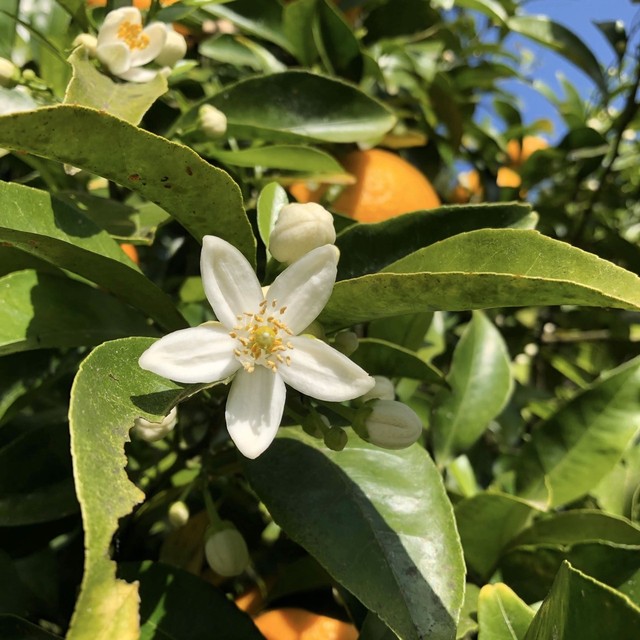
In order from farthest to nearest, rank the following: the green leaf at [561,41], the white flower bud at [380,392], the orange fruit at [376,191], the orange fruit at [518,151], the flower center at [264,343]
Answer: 1. the orange fruit at [518,151]
2. the green leaf at [561,41]
3. the orange fruit at [376,191]
4. the white flower bud at [380,392]
5. the flower center at [264,343]

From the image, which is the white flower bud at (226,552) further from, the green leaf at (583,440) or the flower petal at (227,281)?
the green leaf at (583,440)

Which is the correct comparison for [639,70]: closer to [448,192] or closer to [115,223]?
[448,192]

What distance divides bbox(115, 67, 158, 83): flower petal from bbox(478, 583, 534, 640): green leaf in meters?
0.72

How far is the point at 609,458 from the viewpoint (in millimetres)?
1061

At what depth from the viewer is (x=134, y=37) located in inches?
36.3

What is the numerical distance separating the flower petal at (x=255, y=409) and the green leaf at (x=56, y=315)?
20 cm

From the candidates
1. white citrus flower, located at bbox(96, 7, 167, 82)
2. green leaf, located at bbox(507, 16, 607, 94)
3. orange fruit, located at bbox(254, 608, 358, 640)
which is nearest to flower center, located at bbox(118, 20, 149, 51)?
white citrus flower, located at bbox(96, 7, 167, 82)

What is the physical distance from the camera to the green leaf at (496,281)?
0.55 meters

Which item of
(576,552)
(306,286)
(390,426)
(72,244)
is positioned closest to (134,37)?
(72,244)

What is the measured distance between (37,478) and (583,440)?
30.3 inches

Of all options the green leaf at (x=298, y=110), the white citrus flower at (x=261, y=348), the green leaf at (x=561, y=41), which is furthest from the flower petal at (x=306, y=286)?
the green leaf at (x=561, y=41)

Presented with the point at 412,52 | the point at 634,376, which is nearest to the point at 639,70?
the point at 412,52

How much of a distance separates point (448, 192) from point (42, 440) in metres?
1.13

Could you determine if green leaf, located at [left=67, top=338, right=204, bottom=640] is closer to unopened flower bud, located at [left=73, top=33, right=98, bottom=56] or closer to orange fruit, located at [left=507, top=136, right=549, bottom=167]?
unopened flower bud, located at [left=73, top=33, right=98, bottom=56]
